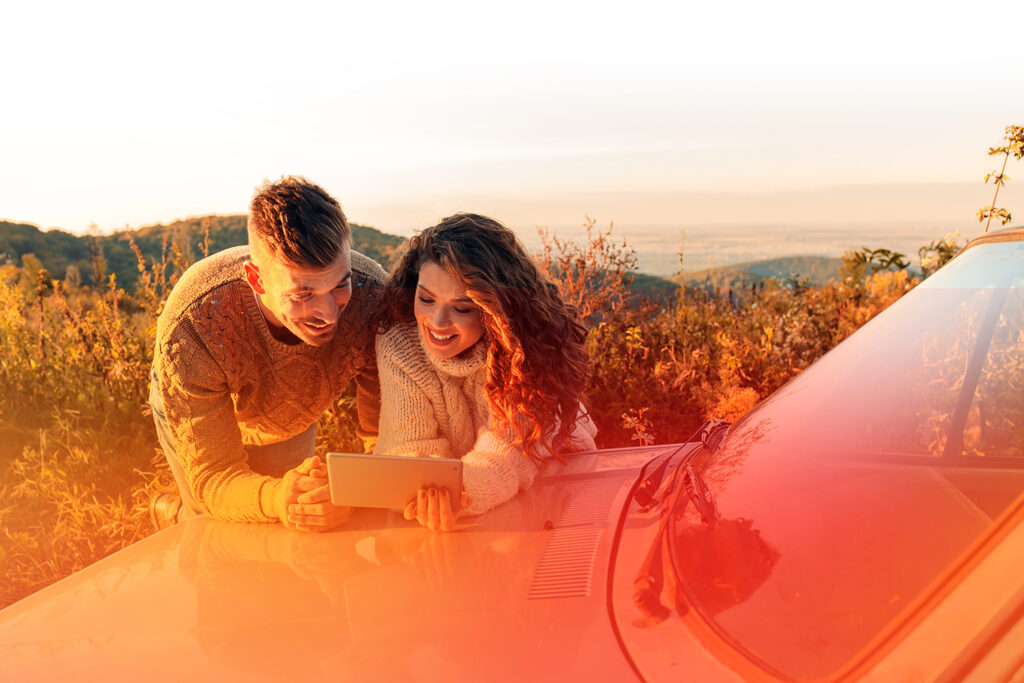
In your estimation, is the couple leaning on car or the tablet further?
the couple leaning on car

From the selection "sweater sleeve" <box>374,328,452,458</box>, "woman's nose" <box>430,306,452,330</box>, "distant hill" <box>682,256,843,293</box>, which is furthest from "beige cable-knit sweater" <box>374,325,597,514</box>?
"distant hill" <box>682,256,843,293</box>

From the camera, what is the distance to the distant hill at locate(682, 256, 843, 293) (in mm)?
6355

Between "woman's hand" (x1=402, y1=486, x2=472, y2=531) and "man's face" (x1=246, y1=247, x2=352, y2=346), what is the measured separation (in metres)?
0.87

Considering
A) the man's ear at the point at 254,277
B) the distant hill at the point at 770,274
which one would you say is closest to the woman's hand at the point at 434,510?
the man's ear at the point at 254,277

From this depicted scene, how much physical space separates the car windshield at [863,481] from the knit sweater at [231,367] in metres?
1.38

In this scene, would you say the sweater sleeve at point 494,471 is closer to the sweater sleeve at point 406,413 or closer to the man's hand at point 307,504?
the sweater sleeve at point 406,413

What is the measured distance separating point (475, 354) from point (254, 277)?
841 mm

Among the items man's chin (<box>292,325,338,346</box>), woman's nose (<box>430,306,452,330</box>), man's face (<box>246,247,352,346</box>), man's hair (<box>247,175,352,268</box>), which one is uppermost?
man's hair (<box>247,175,352,268</box>)

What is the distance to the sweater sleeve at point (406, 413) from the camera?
2438 mm

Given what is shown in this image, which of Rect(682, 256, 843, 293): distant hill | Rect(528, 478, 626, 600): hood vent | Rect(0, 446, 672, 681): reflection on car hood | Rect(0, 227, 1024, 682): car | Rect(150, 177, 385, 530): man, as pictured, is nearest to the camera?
Rect(0, 227, 1024, 682): car

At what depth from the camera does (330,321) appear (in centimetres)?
247

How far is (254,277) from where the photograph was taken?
2570 mm

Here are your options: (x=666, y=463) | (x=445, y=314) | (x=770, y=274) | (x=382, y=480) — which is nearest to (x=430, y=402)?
(x=445, y=314)

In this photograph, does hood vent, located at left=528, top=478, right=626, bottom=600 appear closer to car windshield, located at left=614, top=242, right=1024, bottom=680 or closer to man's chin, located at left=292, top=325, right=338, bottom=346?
car windshield, located at left=614, top=242, right=1024, bottom=680
